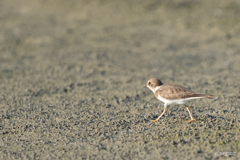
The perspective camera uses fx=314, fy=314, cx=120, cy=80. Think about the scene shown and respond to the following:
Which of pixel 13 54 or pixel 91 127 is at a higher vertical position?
pixel 13 54

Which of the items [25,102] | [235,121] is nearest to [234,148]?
[235,121]

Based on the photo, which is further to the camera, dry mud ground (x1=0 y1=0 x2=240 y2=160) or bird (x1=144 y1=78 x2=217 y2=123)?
bird (x1=144 y1=78 x2=217 y2=123)

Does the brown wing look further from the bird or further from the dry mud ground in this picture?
the dry mud ground

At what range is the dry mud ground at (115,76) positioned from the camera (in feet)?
16.7

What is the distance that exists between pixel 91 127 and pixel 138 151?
135 centimetres

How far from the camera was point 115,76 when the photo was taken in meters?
9.30

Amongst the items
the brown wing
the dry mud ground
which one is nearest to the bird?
the brown wing

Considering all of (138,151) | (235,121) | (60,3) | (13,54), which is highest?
(60,3)

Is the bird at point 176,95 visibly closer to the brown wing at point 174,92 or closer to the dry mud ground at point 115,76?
the brown wing at point 174,92

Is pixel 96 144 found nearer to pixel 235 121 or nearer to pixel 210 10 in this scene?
pixel 235 121

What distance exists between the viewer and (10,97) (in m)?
7.68

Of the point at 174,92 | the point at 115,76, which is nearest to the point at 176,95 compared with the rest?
the point at 174,92

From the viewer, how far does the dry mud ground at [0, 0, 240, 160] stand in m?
5.10

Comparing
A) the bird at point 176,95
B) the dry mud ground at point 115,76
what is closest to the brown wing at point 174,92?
the bird at point 176,95
